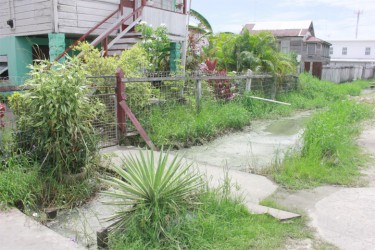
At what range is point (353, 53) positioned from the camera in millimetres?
49625

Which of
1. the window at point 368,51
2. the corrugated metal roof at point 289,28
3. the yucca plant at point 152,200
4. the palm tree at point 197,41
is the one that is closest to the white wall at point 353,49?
the window at point 368,51

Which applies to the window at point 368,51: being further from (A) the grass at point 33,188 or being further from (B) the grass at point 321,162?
(A) the grass at point 33,188

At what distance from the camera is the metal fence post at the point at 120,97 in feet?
21.0

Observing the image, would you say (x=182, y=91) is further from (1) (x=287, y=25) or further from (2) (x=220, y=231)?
(1) (x=287, y=25)

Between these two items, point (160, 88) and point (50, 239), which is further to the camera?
point (160, 88)

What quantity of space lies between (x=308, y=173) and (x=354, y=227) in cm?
157

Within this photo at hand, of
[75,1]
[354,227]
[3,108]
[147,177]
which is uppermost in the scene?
[75,1]

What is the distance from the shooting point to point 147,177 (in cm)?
336

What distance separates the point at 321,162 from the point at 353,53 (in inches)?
1963

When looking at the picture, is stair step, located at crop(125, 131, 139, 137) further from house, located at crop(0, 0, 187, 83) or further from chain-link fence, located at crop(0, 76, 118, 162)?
house, located at crop(0, 0, 187, 83)

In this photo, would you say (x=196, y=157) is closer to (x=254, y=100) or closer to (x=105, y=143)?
(x=105, y=143)

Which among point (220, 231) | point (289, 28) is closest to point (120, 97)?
point (220, 231)

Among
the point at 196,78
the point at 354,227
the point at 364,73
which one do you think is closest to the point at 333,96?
the point at 196,78

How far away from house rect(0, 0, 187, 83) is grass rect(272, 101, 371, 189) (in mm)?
5896
